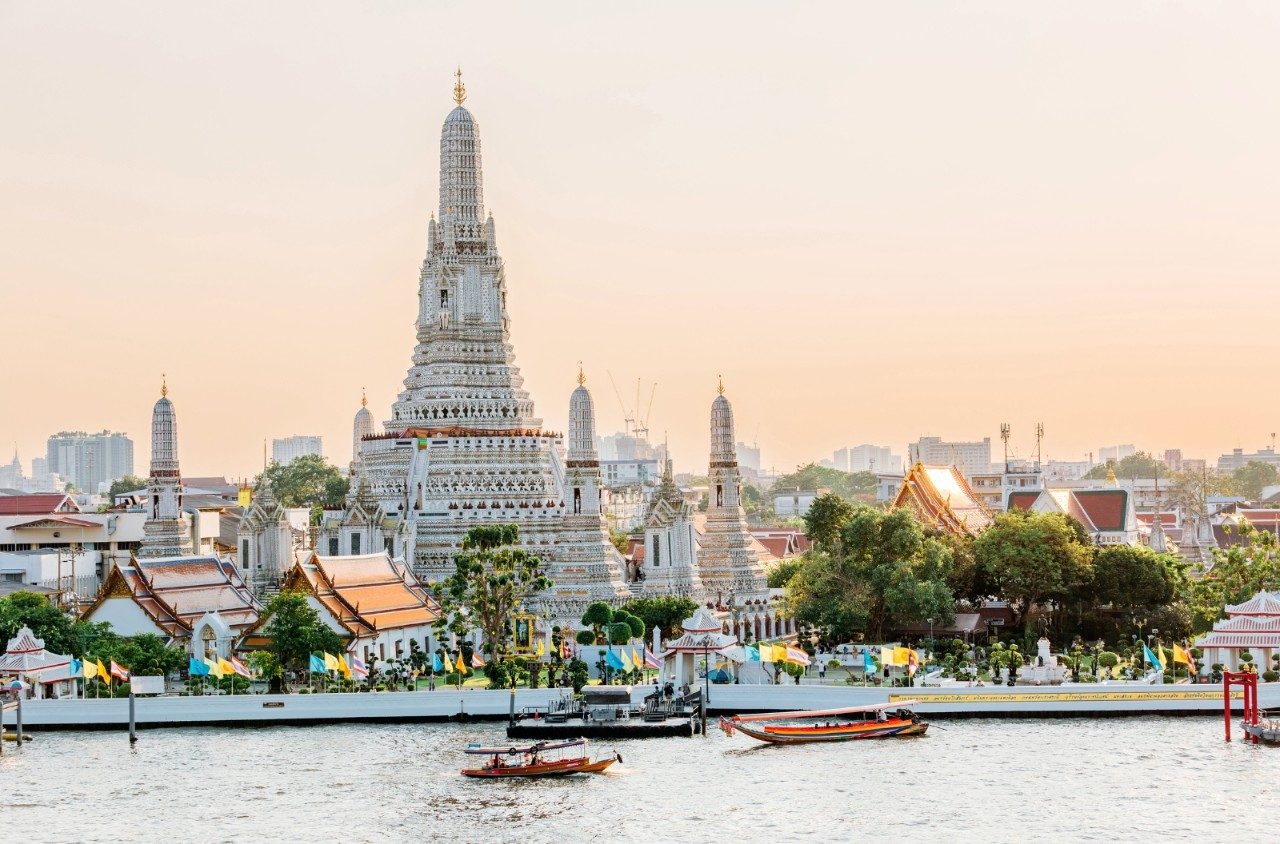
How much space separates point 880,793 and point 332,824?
44.3 ft

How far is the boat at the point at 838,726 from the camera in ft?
208

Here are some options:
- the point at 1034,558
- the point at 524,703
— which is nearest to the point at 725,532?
the point at 1034,558

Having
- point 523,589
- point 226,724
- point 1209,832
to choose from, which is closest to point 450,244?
point 523,589

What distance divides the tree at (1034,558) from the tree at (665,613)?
11.9 metres

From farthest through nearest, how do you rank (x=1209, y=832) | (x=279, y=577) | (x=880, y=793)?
(x=279, y=577)
(x=880, y=793)
(x=1209, y=832)

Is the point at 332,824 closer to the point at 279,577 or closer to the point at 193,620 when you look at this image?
the point at 193,620

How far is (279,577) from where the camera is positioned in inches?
3595

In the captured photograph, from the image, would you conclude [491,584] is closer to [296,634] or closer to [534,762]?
[296,634]

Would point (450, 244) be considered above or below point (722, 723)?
above

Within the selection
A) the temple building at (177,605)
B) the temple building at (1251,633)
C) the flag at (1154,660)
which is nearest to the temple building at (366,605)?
the temple building at (177,605)

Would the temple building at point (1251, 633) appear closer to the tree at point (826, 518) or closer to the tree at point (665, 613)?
the tree at point (665, 613)

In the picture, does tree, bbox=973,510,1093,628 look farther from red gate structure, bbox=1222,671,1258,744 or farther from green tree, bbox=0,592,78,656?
green tree, bbox=0,592,78,656

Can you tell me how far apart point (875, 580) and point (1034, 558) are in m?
6.08

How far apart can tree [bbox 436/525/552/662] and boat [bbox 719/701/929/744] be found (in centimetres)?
1365
